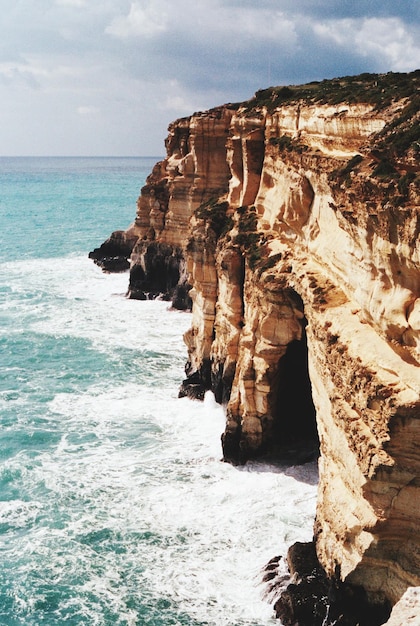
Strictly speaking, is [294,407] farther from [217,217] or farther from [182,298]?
[182,298]

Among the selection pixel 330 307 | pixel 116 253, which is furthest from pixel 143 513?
pixel 116 253

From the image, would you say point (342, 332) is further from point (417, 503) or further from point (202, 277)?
point (202, 277)

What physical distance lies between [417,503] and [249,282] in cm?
1462

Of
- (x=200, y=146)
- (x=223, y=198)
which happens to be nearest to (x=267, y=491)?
(x=223, y=198)

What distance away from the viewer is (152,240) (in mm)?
55719

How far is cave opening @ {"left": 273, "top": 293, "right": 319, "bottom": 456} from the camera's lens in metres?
27.4

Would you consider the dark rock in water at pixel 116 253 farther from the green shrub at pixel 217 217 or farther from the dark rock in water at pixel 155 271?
the green shrub at pixel 217 217

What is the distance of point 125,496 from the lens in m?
25.5

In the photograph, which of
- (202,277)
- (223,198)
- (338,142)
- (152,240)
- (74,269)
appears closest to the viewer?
(338,142)

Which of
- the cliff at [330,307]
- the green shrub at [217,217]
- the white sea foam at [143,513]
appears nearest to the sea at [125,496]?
the white sea foam at [143,513]

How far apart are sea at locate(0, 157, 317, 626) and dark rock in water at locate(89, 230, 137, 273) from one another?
827 inches

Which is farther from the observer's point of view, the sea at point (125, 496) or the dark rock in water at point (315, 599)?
the sea at point (125, 496)

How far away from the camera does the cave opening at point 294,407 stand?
2739 centimetres

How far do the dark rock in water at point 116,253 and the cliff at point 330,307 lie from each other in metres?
30.4
